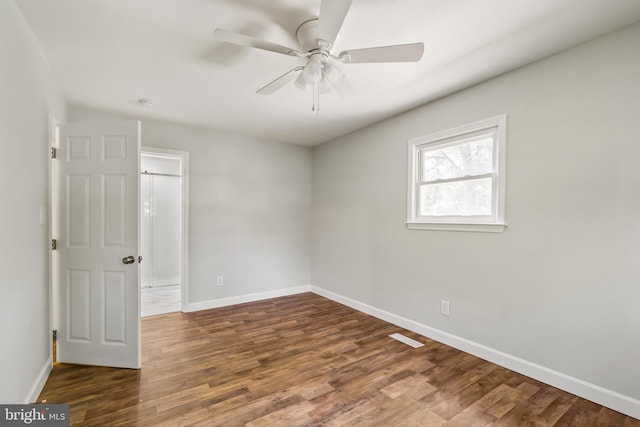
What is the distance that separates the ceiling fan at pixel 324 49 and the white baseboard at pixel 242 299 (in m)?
3.07

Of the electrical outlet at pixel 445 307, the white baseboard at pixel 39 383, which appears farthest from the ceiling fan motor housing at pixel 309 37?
the white baseboard at pixel 39 383

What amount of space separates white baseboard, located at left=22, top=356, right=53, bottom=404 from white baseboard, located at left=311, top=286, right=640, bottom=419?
3239 mm

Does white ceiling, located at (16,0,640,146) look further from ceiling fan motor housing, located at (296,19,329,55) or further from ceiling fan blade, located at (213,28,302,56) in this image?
ceiling fan blade, located at (213,28,302,56)

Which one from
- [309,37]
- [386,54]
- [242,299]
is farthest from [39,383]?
[386,54]

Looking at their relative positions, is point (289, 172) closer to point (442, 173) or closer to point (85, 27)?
point (442, 173)

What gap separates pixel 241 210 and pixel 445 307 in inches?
121

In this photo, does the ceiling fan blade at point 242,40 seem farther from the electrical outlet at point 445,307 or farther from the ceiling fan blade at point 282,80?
the electrical outlet at point 445,307

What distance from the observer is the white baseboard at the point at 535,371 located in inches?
74.5

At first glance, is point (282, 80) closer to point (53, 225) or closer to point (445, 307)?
point (53, 225)

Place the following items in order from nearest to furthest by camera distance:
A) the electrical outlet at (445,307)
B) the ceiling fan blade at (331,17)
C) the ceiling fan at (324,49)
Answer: the ceiling fan blade at (331,17), the ceiling fan at (324,49), the electrical outlet at (445,307)

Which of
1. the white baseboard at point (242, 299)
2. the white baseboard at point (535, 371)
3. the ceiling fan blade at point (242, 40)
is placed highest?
the ceiling fan blade at point (242, 40)

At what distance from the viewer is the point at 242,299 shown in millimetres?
4328

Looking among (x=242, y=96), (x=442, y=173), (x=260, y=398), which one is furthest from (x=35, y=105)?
(x=442, y=173)

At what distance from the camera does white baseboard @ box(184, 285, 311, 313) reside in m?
3.95
